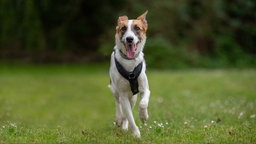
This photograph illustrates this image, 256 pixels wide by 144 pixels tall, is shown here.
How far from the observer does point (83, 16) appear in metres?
28.5

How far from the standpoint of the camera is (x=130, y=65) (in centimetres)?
805

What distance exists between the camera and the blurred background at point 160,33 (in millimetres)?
27141

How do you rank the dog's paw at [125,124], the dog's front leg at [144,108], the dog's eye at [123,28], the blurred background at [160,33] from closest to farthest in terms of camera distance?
the dog's eye at [123,28], the dog's front leg at [144,108], the dog's paw at [125,124], the blurred background at [160,33]

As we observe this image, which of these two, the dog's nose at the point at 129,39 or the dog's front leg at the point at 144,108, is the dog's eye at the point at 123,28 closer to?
the dog's nose at the point at 129,39

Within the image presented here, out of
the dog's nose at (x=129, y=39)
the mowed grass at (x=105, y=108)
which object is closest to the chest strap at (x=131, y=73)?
the dog's nose at (x=129, y=39)

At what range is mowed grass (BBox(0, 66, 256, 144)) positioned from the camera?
7711 mm

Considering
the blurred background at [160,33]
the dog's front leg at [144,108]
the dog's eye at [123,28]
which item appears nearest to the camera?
the dog's eye at [123,28]

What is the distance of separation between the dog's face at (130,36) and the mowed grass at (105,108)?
123 cm

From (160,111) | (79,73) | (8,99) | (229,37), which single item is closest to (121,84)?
(160,111)

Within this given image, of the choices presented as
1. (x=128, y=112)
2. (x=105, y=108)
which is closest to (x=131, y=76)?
(x=128, y=112)

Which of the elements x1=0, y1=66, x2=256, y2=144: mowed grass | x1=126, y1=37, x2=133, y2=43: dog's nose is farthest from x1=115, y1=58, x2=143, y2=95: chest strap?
x1=0, y1=66, x2=256, y2=144: mowed grass

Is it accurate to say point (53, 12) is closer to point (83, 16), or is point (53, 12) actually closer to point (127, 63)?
point (83, 16)

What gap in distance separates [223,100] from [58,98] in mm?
6399

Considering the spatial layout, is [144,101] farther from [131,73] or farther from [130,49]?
[130,49]
